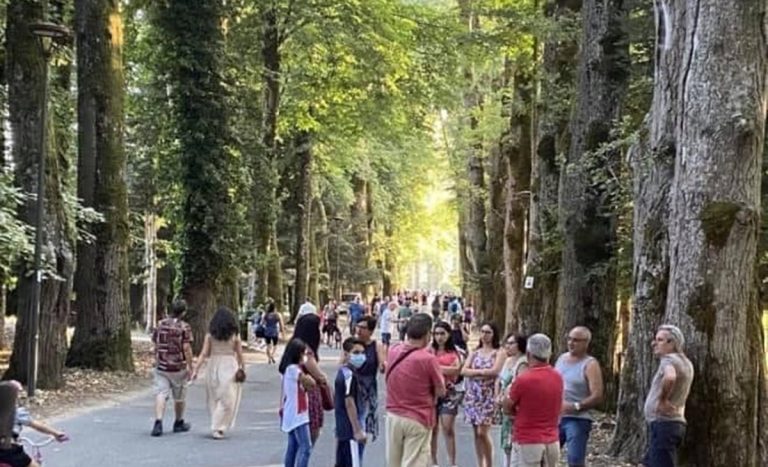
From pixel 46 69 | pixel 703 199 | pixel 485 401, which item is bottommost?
pixel 485 401

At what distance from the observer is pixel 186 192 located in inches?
978

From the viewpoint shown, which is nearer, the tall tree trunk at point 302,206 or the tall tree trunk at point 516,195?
the tall tree trunk at point 516,195

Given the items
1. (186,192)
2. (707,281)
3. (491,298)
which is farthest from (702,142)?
(491,298)

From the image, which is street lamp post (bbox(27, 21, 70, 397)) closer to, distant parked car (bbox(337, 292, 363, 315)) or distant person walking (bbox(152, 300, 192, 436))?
distant person walking (bbox(152, 300, 192, 436))

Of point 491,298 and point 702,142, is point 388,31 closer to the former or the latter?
point 491,298

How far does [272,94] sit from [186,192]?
8847 millimetres

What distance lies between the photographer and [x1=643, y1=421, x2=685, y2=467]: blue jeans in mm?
7957

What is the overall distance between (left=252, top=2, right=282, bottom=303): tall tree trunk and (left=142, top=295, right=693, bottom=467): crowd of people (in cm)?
1873

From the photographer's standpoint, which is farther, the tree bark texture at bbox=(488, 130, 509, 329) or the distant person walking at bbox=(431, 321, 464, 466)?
the tree bark texture at bbox=(488, 130, 509, 329)

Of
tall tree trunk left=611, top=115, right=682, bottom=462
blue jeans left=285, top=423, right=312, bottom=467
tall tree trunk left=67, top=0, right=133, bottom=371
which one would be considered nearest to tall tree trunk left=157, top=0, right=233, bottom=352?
tall tree trunk left=67, top=0, right=133, bottom=371

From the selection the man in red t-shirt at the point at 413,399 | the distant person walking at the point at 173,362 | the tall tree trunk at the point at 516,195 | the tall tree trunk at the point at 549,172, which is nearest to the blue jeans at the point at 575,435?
the man in red t-shirt at the point at 413,399

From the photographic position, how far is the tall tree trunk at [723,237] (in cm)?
924

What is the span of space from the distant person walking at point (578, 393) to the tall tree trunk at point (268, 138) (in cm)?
→ 2223

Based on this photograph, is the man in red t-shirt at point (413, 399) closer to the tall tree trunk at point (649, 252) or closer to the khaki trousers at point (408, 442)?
the khaki trousers at point (408, 442)
